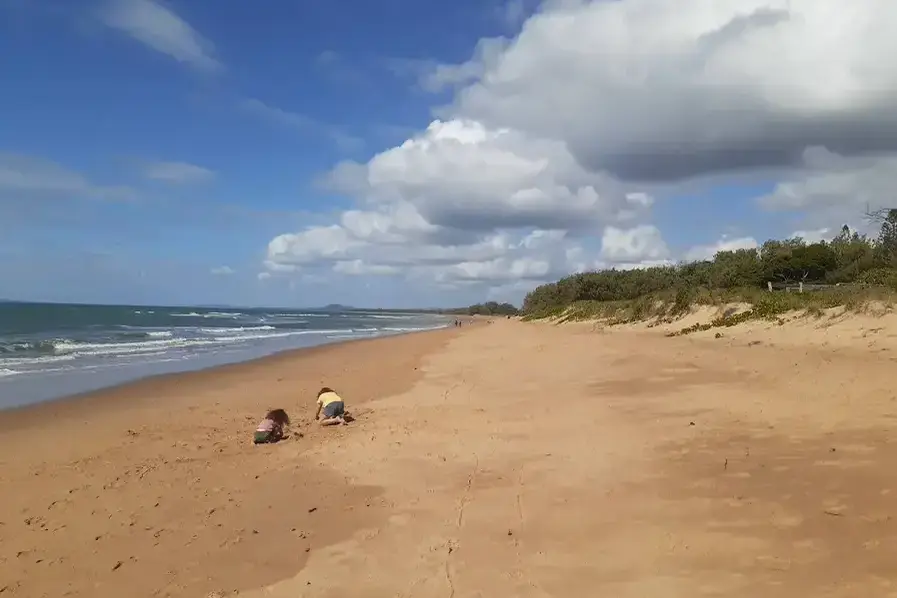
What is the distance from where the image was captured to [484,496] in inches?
266

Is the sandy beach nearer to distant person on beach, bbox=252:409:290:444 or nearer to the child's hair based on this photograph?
distant person on beach, bbox=252:409:290:444

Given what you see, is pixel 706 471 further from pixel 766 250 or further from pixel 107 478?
pixel 766 250

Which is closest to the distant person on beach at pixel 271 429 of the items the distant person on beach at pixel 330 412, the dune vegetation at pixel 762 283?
the distant person on beach at pixel 330 412

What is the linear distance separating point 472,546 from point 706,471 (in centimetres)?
303

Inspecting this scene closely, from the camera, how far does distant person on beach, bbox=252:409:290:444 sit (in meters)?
9.60

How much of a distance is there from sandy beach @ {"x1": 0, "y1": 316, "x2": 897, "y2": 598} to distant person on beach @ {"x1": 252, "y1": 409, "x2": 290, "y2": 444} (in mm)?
284

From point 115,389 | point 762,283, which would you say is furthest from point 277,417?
point 762,283

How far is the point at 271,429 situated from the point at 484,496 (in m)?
4.39

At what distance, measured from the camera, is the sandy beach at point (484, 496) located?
15.9 ft

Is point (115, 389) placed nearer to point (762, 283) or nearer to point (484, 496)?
point (484, 496)

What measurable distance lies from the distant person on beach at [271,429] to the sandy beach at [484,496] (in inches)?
11.2

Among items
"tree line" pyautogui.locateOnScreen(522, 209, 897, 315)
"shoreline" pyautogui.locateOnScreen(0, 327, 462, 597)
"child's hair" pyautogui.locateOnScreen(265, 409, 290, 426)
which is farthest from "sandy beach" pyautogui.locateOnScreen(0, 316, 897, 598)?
"tree line" pyautogui.locateOnScreen(522, 209, 897, 315)

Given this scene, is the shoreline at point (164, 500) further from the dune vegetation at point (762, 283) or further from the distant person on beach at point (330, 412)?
the dune vegetation at point (762, 283)

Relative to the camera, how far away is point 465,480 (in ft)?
24.2
